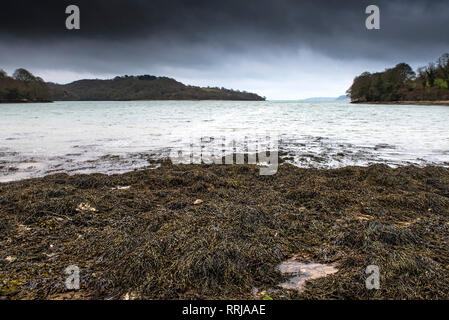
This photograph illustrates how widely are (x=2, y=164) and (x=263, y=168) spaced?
907 cm

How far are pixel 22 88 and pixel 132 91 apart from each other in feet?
245

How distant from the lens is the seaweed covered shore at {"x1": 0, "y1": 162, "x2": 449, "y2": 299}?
8.80ft

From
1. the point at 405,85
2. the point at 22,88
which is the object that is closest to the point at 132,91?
the point at 22,88

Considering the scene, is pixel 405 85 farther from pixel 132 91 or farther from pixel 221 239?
pixel 132 91

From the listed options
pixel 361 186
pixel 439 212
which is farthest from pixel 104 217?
pixel 439 212

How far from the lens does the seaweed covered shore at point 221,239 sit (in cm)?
268

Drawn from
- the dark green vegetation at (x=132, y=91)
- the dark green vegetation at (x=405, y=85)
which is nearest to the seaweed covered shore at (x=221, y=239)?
the dark green vegetation at (x=405, y=85)

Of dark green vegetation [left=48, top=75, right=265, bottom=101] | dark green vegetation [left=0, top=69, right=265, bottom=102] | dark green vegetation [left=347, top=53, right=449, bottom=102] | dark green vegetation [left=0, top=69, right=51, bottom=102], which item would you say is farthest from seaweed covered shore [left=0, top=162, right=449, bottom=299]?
dark green vegetation [left=48, top=75, right=265, bottom=101]

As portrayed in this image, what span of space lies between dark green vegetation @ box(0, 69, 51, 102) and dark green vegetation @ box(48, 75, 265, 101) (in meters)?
31.9

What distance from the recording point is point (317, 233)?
3.91 m

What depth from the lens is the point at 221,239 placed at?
11.6 ft

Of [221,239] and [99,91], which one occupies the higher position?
[99,91]

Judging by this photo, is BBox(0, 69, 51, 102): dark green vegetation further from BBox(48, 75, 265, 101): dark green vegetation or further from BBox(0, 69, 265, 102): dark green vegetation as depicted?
BBox(48, 75, 265, 101): dark green vegetation
